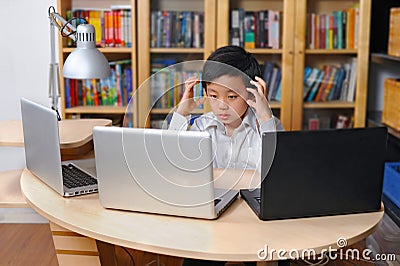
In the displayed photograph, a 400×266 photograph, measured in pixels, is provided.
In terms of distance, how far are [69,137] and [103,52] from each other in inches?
41.7

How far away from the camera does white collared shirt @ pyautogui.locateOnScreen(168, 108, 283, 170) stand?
1.98 metres

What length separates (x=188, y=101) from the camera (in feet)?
6.26

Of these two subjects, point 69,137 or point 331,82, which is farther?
point 331,82

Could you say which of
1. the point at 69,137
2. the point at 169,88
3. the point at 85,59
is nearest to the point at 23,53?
the point at 69,137

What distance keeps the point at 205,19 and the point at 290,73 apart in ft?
1.88

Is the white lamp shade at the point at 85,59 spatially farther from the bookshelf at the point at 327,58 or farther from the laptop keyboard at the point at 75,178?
the bookshelf at the point at 327,58

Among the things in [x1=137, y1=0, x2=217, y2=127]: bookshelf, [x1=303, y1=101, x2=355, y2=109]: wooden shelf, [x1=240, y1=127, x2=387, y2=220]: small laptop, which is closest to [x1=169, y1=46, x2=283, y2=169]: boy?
[x1=240, y1=127, x2=387, y2=220]: small laptop

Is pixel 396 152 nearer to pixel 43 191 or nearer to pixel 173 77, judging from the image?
pixel 173 77

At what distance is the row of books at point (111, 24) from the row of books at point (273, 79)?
0.80m

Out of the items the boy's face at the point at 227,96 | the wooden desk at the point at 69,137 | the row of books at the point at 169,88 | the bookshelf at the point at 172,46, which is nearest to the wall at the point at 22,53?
the bookshelf at the point at 172,46

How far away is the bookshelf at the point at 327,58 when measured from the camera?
3451 mm

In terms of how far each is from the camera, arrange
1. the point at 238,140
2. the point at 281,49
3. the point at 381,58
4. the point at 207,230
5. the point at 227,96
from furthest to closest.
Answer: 1. the point at 281,49
2. the point at 381,58
3. the point at 238,140
4. the point at 227,96
5. the point at 207,230

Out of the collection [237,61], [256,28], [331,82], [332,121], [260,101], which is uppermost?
[256,28]

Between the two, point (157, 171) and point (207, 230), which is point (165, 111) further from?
point (207, 230)
